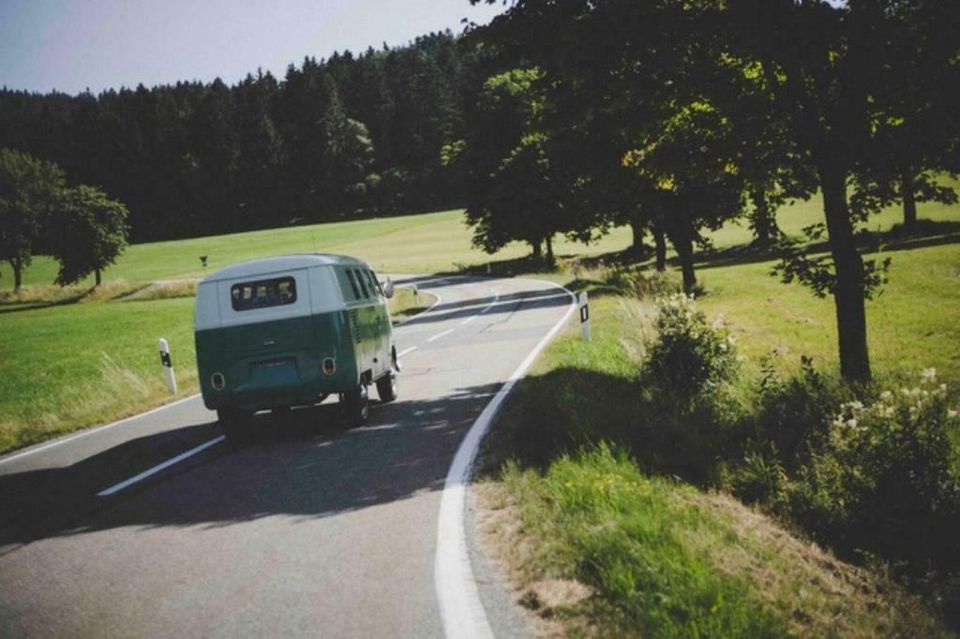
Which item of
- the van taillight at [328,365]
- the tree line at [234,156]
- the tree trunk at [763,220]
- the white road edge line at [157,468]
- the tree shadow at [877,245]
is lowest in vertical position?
the white road edge line at [157,468]

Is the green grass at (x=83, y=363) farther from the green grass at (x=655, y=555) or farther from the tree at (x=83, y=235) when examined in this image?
the green grass at (x=655, y=555)

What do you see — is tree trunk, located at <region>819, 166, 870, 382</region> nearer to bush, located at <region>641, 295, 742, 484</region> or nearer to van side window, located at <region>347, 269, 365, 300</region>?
bush, located at <region>641, 295, 742, 484</region>

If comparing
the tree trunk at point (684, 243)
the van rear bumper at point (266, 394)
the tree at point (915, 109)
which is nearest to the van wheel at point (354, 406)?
the van rear bumper at point (266, 394)

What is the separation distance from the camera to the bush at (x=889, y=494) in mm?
4719

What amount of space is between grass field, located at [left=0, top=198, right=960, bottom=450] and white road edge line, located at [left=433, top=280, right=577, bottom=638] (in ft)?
24.9

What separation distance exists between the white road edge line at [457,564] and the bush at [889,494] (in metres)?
2.95

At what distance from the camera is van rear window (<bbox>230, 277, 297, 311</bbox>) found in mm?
7602

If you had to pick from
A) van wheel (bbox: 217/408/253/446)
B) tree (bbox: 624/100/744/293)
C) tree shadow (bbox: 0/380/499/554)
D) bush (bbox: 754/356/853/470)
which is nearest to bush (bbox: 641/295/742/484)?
bush (bbox: 754/356/853/470)

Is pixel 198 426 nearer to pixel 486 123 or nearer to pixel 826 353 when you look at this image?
pixel 826 353

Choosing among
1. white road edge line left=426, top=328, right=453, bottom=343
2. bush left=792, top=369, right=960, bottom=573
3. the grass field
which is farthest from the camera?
white road edge line left=426, top=328, right=453, bottom=343

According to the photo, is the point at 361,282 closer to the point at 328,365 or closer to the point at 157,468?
the point at 328,365

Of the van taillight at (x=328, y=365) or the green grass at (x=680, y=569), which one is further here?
the van taillight at (x=328, y=365)

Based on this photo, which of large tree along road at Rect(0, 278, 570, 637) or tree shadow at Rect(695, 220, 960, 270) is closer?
large tree along road at Rect(0, 278, 570, 637)

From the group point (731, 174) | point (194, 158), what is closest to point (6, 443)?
point (731, 174)
